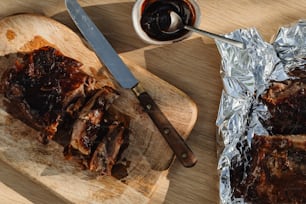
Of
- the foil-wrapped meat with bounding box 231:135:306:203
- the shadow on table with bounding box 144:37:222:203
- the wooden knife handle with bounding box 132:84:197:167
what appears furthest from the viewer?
the shadow on table with bounding box 144:37:222:203

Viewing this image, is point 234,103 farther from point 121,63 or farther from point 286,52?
point 121,63

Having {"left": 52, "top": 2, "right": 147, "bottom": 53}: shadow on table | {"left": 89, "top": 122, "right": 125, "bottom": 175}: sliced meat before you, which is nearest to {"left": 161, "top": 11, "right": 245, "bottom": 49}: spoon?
{"left": 52, "top": 2, "right": 147, "bottom": 53}: shadow on table

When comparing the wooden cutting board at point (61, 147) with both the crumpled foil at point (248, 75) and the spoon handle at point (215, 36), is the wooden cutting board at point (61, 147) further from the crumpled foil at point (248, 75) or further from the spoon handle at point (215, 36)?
the spoon handle at point (215, 36)

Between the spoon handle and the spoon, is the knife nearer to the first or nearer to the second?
the spoon

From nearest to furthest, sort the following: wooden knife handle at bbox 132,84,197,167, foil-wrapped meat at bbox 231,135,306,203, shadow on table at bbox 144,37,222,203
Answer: foil-wrapped meat at bbox 231,135,306,203 → wooden knife handle at bbox 132,84,197,167 → shadow on table at bbox 144,37,222,203

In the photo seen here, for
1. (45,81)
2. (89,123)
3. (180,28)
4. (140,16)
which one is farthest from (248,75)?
(45,81)

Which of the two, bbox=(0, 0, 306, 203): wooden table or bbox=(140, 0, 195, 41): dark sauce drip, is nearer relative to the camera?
bbox=(140, 0, 195, 41): dark sauce drip

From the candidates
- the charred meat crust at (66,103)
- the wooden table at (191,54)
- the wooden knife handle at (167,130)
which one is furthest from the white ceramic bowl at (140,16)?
the charred meat crust at (66,103)
